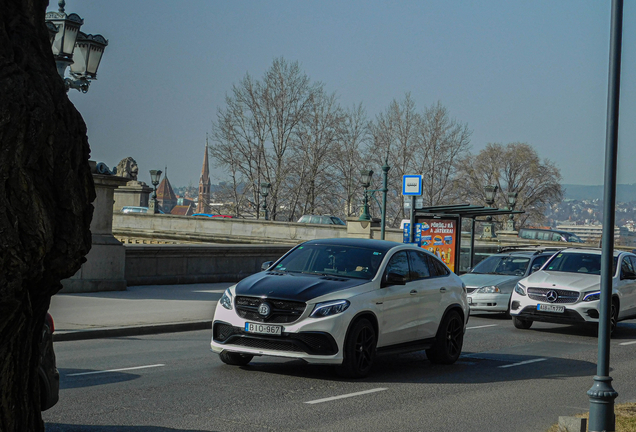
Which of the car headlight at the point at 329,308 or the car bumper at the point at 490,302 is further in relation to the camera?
the car bumper at the point at 490,302

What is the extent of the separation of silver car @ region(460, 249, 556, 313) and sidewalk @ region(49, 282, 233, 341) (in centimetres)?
570

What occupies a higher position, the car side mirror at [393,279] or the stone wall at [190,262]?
the car side mirror at [393,279]

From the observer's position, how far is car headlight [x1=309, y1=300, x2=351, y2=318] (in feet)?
31.0

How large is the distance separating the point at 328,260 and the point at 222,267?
13.8 metres

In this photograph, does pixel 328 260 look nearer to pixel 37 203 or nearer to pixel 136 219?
pixel 37 203

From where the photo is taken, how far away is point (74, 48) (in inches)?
572

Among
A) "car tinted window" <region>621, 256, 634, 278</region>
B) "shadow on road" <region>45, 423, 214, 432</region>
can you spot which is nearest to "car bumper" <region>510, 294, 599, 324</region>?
"car tinted window" <region>621, 256, 634, 278</region>

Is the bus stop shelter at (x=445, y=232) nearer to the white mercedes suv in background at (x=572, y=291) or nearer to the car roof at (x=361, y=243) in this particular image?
the white mercedes suv in background at (x=572, y=291)

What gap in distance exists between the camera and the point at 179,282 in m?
22.5

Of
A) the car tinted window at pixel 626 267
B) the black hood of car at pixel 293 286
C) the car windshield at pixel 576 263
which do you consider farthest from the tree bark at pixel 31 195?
the car tinted window at pixel 626 267

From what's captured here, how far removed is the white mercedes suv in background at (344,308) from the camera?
945 cm

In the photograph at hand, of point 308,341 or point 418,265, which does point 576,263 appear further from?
point 308,341

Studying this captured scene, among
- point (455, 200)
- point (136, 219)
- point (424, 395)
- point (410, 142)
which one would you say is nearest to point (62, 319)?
point (424, 395)

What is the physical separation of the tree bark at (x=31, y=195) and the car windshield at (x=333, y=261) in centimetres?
647
